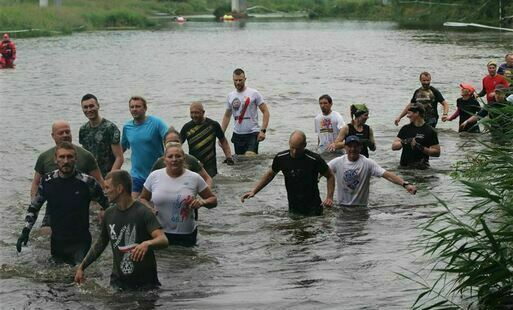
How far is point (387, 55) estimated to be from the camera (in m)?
54.2

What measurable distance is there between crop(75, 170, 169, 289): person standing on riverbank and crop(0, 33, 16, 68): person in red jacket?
36.4 meters

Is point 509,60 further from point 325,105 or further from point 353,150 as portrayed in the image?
point 353,150

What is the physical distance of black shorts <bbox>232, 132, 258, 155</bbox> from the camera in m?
18.3

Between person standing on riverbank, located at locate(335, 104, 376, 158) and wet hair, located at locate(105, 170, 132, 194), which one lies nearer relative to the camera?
wet hair, located at locate(105, 170, 132, 194)

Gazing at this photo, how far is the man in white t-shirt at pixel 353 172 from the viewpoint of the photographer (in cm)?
1357

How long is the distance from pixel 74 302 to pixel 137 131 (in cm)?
367

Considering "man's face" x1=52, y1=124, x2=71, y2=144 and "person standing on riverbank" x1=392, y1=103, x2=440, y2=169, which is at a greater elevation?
"man's face" x1=52, y1=124, x2=71, y2=144

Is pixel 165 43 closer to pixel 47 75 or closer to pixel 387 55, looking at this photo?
pixel 387 55

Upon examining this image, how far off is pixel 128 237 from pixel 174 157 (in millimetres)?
1602

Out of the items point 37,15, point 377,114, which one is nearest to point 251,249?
point 377,114

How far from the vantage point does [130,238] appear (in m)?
9.41

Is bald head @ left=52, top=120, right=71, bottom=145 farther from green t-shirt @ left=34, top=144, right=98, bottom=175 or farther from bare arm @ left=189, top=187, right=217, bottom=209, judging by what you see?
bare arm @ left=189, top=187, right=217, bottom=209

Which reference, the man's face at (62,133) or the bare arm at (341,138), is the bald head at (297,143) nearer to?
the bare arm at (341,138)

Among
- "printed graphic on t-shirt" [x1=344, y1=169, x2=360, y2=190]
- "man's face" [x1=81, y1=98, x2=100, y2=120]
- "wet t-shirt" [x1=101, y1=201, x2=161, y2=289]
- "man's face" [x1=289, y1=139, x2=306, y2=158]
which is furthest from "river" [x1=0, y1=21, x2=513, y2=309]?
"man's face" [x1=81, y1=98, x2=100, y2=120]
